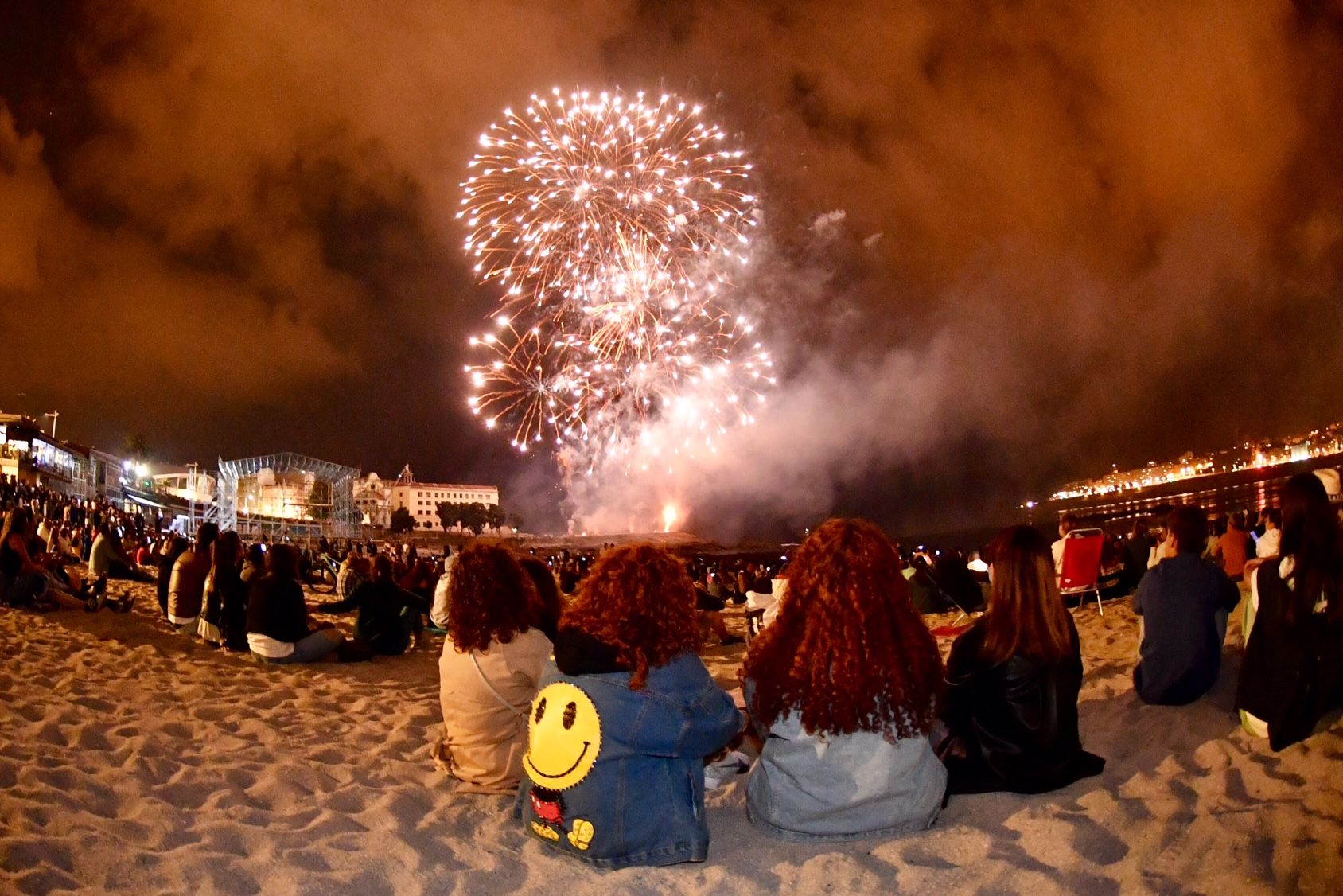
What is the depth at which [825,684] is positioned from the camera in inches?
144

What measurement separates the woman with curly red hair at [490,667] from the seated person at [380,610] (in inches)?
190

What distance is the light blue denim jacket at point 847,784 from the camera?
12.4ft

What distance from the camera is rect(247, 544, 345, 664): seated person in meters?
8.02

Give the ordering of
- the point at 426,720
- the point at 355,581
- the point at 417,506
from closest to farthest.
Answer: the point at 426,720 → the point at 355,581 → the point at 417,506

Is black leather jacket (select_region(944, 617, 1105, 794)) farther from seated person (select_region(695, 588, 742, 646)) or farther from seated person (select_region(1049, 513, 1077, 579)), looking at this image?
seated person (select_region(1049, 513, 1077, 579))

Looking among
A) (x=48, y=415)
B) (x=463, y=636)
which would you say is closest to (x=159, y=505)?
(x=48, y=415)

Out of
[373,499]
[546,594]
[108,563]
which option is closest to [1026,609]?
[546,594]

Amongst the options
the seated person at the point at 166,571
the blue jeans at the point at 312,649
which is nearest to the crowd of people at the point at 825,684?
the blue jeans at the point at 312,649

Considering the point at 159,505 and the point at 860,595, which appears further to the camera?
the point at 159,505

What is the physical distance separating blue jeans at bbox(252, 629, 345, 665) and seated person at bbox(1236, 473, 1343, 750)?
24.7 ft

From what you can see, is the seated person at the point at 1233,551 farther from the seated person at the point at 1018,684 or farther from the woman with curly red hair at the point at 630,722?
the woman with curly red hair at the point at 630,722

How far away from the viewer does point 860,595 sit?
3719 mm

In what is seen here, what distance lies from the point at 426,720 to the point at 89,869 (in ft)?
9.61

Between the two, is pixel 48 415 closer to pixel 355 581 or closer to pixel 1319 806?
pixel 355 581
